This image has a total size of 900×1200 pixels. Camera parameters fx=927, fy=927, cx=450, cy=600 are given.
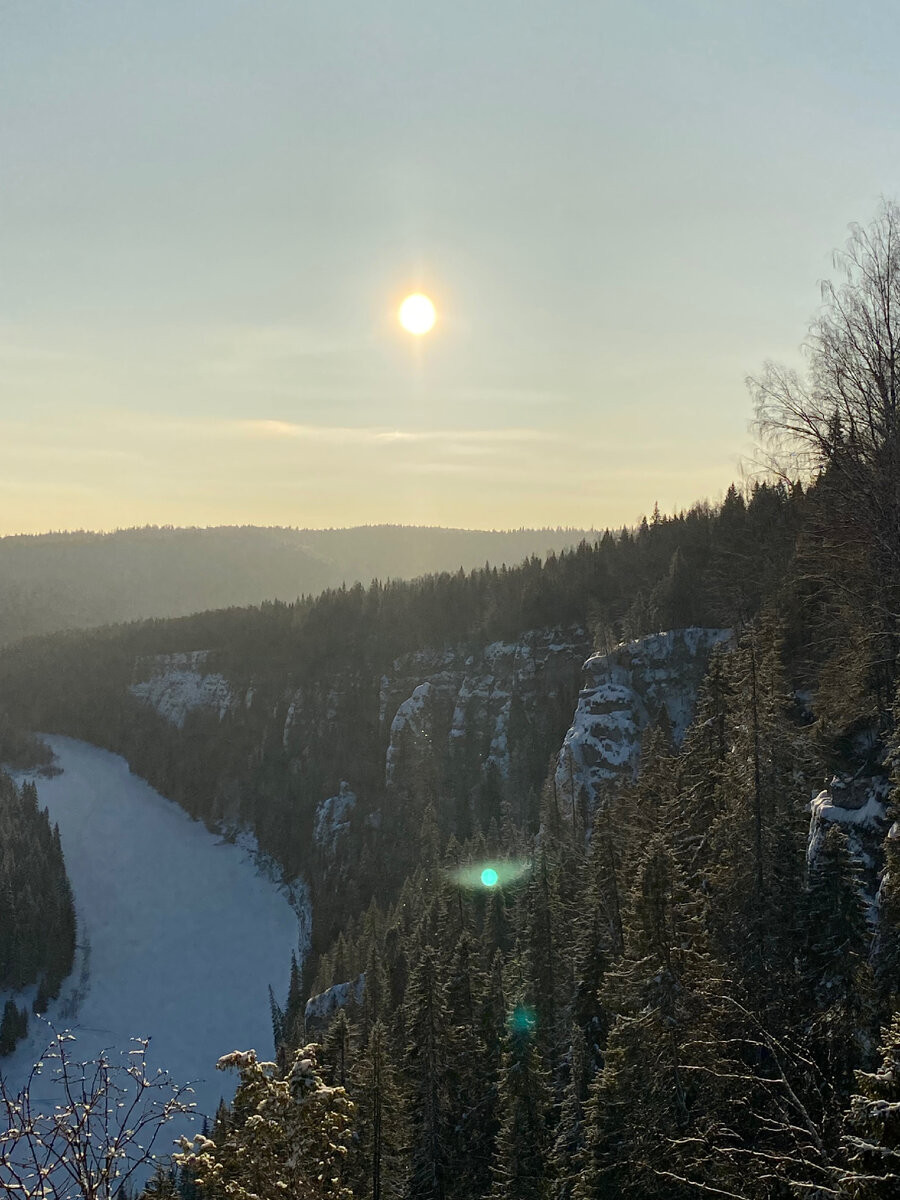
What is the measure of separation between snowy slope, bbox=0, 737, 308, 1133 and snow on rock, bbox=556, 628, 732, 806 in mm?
35205

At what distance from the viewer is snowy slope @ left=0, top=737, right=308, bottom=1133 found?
3433 inches

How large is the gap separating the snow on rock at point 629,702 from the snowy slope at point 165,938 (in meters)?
35.2

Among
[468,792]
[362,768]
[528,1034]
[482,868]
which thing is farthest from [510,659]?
[528,1034]

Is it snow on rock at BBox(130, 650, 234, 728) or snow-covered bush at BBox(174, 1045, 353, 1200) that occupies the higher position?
snow on rock at BBox(130, 650, 234, 728)

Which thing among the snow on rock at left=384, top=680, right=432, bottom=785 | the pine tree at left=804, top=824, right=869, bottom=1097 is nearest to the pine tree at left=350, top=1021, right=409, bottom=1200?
the pine tree at left=804, top=824, right=869, bottom=1097

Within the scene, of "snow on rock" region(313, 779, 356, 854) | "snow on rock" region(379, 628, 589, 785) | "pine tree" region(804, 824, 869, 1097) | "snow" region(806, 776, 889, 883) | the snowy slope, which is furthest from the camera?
"snow on rock" region(313, 779, 356, 854)

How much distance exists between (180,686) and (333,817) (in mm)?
59174

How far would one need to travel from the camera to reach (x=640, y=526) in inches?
4852

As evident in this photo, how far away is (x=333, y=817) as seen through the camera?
12925 centimetres

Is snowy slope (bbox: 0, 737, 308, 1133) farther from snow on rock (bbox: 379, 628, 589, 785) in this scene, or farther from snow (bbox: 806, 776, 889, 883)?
snow (bbox: 806, 776, 889, 883)

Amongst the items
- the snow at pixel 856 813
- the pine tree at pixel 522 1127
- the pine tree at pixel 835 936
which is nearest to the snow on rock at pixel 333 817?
the pine tree at pixel 522 1127

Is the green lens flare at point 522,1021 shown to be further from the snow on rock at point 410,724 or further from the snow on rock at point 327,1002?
the snow on rock at point 410,724

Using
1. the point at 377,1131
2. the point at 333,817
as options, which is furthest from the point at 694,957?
the point at 333,817

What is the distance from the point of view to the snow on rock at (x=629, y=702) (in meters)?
65.2
